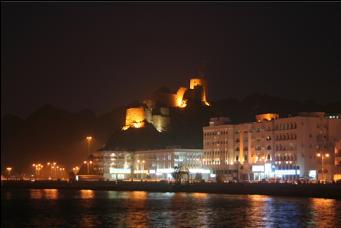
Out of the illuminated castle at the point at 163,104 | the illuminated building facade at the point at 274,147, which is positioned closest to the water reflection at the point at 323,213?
the illuminated building facade at the point at 274,147

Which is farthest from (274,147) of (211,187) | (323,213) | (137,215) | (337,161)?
(137,215)

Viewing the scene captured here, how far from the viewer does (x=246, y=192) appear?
323 feet

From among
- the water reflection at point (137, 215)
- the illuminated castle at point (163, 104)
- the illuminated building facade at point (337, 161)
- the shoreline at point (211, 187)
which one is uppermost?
the illuminated castle at point (163, 104)

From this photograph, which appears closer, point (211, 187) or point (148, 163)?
point (211, 187)

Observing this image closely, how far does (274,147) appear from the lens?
111750 mm

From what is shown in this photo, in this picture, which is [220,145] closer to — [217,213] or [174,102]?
[174,102]

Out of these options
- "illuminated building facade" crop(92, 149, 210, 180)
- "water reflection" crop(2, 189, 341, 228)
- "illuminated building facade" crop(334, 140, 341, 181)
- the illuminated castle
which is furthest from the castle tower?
"water reflection" crop(2, 189, 341, 228)

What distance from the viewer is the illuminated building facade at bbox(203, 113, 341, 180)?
4144 inches

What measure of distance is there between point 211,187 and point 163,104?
59.6 meters

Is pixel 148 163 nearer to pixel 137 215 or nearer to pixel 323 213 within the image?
pixel 137 215

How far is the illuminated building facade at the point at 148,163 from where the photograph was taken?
136 m

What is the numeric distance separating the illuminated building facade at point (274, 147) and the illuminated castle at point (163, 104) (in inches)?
1316

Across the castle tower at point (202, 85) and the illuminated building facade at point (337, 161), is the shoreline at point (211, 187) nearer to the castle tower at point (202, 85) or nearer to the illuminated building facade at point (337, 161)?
the illuminated building facade at point (337, 161)

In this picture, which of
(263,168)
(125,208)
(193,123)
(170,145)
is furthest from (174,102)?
(125,208)
